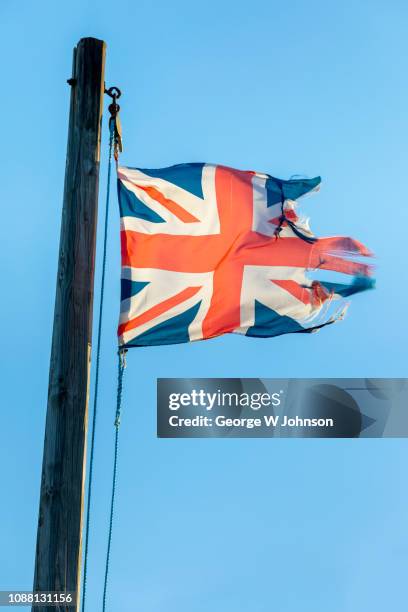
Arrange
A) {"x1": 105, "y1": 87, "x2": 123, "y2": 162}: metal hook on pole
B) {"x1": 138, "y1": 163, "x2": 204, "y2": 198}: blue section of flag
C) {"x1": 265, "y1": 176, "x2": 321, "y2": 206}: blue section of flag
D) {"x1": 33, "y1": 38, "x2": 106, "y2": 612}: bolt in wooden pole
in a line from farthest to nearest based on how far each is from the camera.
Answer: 1. {"x1": 265, "y1": 176, "x2": 321, "y2": 206}: blue section of flag
2. {"x1": 138, "y1": 163, "x2": 204, "y2": 198}: blue section of flag
3. {"x1": 105, "y1": 87, "x2": 123, "y2": 162}: metal hook on pole
4. {"x1": 33, "y1": 38, "x2": 106, "y2": 612}: bolt in wooden pole

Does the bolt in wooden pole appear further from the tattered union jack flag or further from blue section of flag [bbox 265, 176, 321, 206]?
blue section of flag [bbox 265, 176, 321, 206]

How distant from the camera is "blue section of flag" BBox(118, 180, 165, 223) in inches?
295

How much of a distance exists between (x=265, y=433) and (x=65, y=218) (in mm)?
3443

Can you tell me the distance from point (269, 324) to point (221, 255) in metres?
0.76

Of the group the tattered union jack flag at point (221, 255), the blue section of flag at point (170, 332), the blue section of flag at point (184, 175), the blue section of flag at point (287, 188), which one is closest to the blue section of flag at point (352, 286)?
the tattered union jack flag at point (221, 255)

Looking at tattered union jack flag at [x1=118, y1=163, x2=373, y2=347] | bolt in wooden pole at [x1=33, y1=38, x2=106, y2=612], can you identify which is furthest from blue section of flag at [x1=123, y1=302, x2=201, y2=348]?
bolt in wooden pole at [x1=33, y1=38, x2=106, y2=612]

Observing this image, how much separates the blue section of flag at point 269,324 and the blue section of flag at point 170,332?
1.78 feet

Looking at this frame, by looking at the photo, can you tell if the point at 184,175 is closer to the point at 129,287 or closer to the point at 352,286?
the point at 129,287

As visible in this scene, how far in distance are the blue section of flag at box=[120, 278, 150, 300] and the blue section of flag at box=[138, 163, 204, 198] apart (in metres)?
1.25

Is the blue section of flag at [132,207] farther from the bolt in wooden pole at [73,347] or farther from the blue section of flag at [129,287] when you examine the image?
the bolt in wooden pole at [73,347]

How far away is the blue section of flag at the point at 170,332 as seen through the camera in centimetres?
688

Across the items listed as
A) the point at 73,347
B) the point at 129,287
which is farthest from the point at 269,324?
the point at 73,347

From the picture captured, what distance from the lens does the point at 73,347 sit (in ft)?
18.4

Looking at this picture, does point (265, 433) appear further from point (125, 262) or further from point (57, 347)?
point (57, 347)
